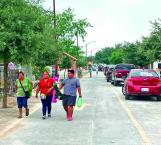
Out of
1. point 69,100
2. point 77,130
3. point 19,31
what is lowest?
point 77,130

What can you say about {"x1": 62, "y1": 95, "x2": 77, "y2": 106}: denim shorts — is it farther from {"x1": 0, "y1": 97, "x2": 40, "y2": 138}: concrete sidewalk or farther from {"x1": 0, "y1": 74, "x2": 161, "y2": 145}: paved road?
{"x1": 0, "y1": 97, "x2": 40, "y2": 138}: concrete sidewalk

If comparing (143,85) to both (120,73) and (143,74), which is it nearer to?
(143,74)

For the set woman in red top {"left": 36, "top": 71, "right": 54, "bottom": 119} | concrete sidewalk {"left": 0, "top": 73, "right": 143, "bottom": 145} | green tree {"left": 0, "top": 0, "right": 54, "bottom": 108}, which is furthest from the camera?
green tree {"left": 0, "top": 0, "right": 54, "bottom": 108}

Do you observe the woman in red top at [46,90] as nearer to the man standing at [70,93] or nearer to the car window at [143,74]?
the man standing at [70,93]

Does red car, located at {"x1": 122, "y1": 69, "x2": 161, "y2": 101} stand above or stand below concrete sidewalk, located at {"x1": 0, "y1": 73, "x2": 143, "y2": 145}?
above

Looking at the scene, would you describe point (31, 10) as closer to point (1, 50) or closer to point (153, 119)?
point (1, 50)

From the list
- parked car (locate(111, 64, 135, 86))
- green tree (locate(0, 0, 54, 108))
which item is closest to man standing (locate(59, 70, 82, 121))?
green tree (locate(0, 0, 54, 108))

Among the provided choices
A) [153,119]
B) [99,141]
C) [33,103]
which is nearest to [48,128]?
[99,141]

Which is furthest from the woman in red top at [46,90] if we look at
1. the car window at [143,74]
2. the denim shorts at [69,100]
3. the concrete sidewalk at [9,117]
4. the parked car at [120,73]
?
the parked car at [120,73]

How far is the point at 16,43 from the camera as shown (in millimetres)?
19297

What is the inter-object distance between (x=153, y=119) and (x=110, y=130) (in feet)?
11.2

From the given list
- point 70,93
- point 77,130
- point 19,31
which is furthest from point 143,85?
point 77,130

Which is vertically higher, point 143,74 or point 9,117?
point 143,74

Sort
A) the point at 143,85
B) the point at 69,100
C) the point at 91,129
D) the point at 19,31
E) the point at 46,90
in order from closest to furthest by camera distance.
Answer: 1. the point at 91,129
2. the point at 69,100
3. the point at 46,90
4. the point at 19,31
5. the point at 143,85
